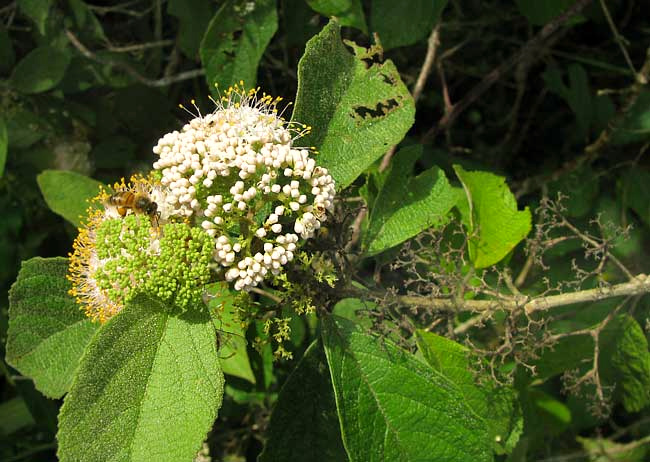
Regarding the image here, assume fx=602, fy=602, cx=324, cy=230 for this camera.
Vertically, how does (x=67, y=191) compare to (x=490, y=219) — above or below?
below

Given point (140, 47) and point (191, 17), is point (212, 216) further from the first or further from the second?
point (140, 47)

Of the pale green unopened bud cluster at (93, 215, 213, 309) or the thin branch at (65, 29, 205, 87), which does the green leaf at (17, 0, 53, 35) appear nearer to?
the thin branch at (65, 29, 205, 87)

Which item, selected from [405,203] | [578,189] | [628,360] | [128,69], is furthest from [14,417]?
[578,189]

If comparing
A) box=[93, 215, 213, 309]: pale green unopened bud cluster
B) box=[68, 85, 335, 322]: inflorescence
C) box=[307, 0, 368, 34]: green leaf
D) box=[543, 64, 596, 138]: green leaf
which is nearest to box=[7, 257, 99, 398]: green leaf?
box=[68, 85, 335, 322]: inflorescence

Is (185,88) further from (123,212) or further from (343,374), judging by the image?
(343,374)

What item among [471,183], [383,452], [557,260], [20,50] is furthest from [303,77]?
[20,50]

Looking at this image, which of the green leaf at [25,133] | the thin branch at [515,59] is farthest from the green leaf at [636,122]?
the green leaf at [25,133]
